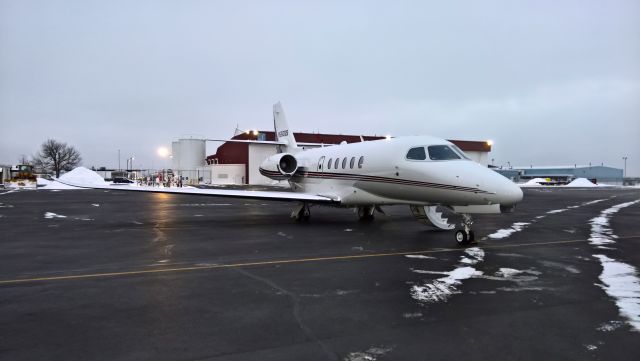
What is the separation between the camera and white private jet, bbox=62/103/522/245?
9617 millimetres

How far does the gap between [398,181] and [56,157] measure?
369 ft

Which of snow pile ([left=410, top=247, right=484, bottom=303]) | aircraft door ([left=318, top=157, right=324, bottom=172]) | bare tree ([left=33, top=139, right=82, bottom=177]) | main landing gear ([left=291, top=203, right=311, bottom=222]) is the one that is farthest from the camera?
bare tree ([left=33, top=139, right=82, bottom=177])

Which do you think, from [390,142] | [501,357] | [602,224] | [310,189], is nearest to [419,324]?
[501,357]

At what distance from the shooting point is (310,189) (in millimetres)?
16875

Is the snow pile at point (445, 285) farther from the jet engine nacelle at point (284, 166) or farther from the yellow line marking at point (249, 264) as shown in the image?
the jet engine nacelle at point (284, 166)

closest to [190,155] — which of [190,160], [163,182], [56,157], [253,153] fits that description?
[190,160]

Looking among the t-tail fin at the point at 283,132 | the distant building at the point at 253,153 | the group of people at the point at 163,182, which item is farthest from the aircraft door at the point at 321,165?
the distant building at the point at 253,153

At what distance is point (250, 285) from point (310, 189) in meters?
10.9

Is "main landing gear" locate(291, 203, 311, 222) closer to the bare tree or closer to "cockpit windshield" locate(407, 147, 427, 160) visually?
"cockpit windshield" locate(407, 147, 427, 160)

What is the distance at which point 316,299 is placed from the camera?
213 inches

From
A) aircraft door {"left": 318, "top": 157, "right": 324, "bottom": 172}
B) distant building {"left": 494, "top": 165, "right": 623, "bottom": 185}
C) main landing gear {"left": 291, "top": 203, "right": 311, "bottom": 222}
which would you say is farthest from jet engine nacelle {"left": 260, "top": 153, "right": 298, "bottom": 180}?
distant building {"left": 494, "top": 165, "right": 623, "bottom": 185}

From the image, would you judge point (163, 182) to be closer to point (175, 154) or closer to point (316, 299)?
point (175, 154)

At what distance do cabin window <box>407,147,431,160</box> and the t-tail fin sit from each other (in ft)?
31.0

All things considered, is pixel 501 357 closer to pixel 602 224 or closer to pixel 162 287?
pixel 162 287
